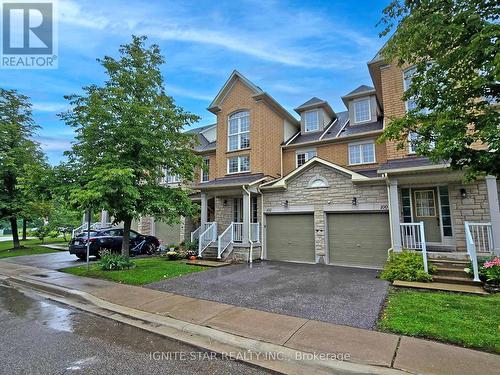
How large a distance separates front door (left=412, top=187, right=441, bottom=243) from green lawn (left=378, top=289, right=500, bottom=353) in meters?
4.37

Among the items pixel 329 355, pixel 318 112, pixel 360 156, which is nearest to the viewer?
pixel 329 355

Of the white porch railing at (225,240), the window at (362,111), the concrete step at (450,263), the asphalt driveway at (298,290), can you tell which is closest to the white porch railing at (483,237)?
the concrete step at (450,263)

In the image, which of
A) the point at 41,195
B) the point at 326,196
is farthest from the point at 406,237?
the point at 41,195

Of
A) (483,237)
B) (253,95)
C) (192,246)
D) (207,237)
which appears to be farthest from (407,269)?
(253,95)

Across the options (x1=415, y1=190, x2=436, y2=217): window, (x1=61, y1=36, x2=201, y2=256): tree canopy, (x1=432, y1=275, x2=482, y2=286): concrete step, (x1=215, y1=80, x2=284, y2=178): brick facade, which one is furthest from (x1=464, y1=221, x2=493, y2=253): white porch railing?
(x1=61, y1=36, x2=201, y2=256): tree canopy

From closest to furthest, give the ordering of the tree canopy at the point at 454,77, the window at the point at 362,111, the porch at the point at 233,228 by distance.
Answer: the tree canopy at the point at 454,77, the porch at the point at 233,228, the window at the point at 362,111

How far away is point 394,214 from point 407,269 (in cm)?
236

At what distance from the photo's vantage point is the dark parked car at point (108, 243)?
13.7 m

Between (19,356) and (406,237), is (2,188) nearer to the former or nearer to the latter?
(19,356)

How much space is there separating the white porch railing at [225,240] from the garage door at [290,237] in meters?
1.86

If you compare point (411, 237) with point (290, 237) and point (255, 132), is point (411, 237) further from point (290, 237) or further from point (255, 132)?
point (255, 132)

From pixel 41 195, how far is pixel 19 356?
8523mm

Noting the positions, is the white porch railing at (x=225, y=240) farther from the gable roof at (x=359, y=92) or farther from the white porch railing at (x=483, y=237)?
the gable roof at (x=359, y=92)

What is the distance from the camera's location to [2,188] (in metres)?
17.6
